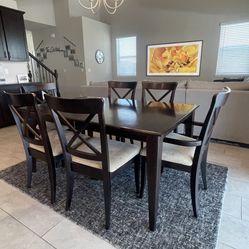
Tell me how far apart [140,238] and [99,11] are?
7.51 meters

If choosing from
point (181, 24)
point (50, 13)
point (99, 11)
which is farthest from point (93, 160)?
point (99, 11)

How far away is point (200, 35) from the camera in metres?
5.71

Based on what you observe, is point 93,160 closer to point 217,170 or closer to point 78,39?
point 217,170

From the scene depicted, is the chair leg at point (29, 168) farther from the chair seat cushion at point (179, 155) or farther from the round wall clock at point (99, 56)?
the round wall clock at point (99, 56)

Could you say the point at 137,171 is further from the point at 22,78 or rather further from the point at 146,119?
the point at 22,78

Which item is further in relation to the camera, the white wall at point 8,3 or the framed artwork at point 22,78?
the framed artwork at point 22,78

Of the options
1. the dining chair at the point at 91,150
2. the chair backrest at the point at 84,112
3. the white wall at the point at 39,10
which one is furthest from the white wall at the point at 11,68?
the chair backrest at the point at 84,112

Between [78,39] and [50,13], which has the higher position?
[50,13]

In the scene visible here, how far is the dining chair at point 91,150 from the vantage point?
117 centimetres

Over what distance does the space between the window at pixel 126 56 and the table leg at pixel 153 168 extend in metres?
6.14

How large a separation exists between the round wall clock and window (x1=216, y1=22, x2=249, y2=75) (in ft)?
12.3

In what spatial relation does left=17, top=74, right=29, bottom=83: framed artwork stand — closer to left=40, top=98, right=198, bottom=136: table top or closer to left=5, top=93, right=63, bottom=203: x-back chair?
left=5, top=93, right=63, bottom=203: x-back chair

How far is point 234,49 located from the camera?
5.44 meters

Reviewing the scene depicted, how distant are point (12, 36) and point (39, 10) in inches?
89.9
